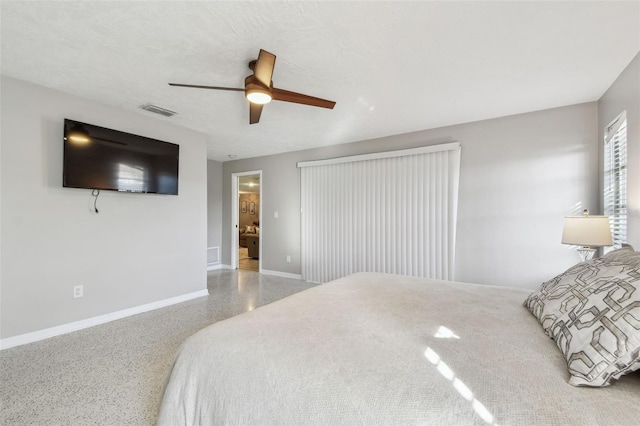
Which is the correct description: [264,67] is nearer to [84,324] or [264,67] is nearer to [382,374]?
[382,374]

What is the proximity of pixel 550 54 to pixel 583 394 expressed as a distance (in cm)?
238

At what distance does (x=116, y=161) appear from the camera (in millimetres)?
3098

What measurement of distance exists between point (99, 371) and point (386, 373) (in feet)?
7.56

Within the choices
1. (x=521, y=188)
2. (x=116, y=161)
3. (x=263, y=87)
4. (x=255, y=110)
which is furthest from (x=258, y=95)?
(x=521, y=188)

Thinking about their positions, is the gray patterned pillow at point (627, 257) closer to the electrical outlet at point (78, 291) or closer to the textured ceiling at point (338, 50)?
the textured ceiling at point (338, 50)

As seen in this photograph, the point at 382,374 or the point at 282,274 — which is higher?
the point at 382,374

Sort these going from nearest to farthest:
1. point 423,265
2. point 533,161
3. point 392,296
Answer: point 392,296
point 533,161
point 423,265

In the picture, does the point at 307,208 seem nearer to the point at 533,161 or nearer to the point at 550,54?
the point at 533,161

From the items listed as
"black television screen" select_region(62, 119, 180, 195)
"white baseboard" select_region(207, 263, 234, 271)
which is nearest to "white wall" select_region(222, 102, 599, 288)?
"black television screen" select_region(62, 119, 180, 195)

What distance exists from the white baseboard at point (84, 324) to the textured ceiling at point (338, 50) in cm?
234

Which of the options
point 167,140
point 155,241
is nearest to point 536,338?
point 155,241

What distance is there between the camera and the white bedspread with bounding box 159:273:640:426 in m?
0.77

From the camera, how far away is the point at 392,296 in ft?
6.07

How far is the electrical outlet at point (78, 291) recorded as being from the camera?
2902mm
